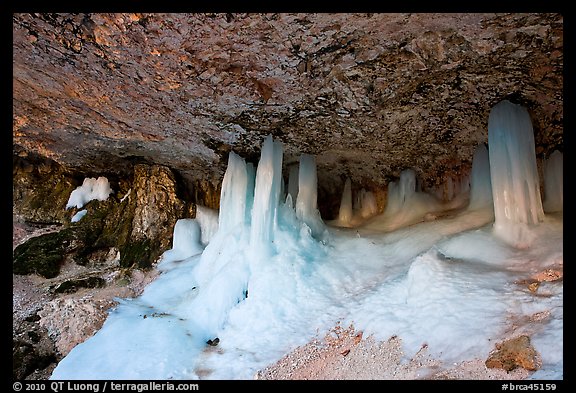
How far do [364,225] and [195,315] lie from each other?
5874 mm

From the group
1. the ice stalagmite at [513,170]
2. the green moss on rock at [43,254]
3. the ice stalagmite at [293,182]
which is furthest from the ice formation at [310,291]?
the green moss on rock at [43,254]

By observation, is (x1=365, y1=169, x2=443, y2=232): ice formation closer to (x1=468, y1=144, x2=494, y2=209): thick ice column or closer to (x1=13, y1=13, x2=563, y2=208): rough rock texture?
(x1=13, y1=13, x2=563, y2=208): rough rock texture

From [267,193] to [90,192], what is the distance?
308 inches

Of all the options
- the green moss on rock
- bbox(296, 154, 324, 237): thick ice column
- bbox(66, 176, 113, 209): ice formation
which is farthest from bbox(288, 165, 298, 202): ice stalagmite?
the green moss on rock

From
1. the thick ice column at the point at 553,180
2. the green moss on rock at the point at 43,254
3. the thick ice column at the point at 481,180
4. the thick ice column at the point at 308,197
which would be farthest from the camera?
the green moss on rock at the point at 43,254

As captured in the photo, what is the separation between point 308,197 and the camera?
998 cm

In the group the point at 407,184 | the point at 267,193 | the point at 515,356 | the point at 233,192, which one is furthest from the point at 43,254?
the point at 515,356

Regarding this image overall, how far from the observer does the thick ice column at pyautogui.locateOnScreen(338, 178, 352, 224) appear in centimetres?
1228

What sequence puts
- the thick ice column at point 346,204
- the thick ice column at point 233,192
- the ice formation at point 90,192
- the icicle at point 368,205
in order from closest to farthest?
the thick ice column at point 233,192 < the thick ice column at point 346,204 < the icicle at point 368,205 < the ice formation at point 90,192

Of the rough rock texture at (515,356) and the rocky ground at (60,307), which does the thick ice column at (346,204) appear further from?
the rough rock texture at (515,356)

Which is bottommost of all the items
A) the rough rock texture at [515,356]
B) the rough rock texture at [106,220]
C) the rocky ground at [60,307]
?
the rocky ground at [60,307]

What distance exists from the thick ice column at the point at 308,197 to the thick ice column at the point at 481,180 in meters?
3.82

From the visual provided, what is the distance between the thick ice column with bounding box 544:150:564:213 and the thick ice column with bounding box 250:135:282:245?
580cm

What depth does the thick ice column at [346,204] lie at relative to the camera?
12281 mm
